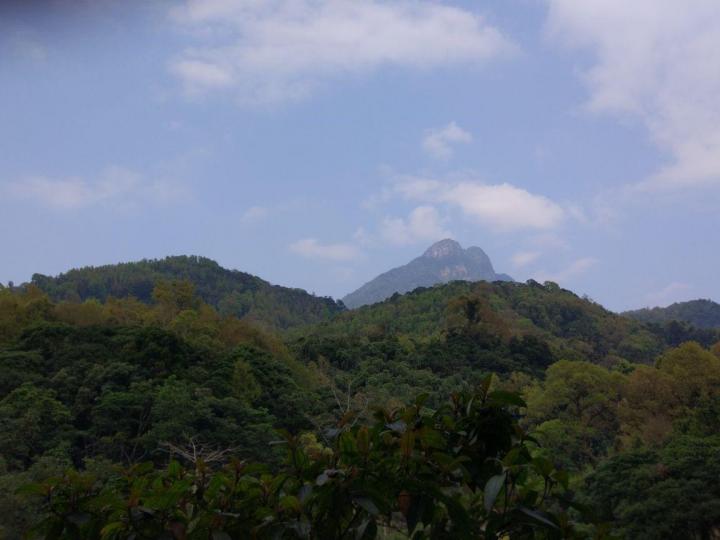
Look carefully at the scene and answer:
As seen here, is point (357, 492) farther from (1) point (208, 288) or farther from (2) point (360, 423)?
(1) point (208, 288)

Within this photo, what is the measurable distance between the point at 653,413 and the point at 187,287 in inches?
814

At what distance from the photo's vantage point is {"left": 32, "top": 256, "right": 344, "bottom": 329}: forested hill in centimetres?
5781

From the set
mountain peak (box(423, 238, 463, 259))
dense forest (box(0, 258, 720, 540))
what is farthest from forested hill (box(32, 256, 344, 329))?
mountain peak (box(423, 238, 463, 259))

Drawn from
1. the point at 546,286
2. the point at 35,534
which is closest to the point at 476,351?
the point at 546,286

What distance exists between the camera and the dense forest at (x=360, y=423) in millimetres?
1262

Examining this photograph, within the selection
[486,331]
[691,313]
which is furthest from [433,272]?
[486,331]

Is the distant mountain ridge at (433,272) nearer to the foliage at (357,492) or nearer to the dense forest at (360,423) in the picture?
the dense forest at (360,423)

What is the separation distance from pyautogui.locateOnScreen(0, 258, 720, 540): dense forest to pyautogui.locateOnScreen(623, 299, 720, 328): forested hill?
3249 centimetres

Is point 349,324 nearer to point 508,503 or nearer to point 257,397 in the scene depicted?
point 257,397

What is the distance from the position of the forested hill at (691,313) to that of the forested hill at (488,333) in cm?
3143

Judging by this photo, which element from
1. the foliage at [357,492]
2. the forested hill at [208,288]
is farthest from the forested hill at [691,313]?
the foliage at [357,492]

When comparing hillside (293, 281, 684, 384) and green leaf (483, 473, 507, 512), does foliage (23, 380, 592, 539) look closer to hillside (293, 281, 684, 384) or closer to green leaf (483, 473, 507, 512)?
green leaf (483, 473, 507, 512)

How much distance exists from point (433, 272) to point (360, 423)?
18180 centimetres

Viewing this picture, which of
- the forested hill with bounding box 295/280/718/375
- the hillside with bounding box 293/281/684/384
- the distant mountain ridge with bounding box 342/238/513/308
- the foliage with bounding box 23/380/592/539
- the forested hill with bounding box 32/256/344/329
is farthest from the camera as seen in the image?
the distant mountain ridge with bounding box 342/238/513/308
